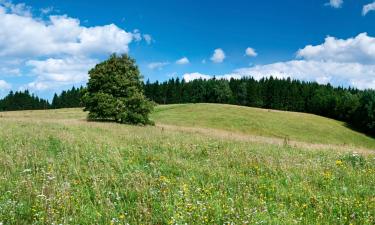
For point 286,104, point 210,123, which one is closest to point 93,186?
point 210,123

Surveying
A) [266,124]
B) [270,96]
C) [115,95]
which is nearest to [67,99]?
[270,96]

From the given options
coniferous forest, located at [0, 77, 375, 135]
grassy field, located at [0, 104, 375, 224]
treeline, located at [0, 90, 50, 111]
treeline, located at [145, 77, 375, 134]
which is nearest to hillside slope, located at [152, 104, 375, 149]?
coniferous forest, located at [0, 77, 375, 135]

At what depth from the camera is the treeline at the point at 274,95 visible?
98.6 meters

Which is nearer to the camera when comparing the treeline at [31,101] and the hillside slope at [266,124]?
the hillside slope at [266,124]

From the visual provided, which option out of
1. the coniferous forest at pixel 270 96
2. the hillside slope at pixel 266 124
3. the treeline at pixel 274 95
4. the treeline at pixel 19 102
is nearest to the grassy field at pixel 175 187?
the hillside slope at pixel 266 124

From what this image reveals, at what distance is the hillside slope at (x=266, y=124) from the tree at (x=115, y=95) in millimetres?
18750

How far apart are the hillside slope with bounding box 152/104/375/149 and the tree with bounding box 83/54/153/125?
738 inches

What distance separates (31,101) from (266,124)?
126955 mm

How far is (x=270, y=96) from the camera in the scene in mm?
123688

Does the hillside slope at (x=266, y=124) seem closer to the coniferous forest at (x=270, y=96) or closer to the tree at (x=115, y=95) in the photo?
the coniferous forest at (x=270, y=96)

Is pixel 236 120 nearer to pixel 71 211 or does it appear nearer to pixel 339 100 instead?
pixel 339 100

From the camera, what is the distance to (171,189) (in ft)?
24.0

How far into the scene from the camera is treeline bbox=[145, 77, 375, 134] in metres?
98.6

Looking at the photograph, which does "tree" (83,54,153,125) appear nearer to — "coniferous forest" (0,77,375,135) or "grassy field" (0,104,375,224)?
"grassy field" (0,104,375,224)
